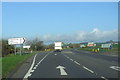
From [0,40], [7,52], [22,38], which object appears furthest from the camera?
[7,52]

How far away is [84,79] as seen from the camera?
12016 mm

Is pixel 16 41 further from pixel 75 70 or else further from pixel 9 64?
pixel 75 70

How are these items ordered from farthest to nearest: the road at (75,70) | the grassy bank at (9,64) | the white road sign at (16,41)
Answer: the white road sign at (16,41) → the grassy bank at (9,64) → the road at (75,70)

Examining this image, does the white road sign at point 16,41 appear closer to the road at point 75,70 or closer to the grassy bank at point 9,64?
the grassy bank at point 9,64

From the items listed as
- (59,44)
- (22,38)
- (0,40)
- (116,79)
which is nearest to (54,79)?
(116,79)

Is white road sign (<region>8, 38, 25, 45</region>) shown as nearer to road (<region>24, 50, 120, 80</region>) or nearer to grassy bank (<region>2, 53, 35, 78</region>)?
grassy bank (<region>2, 53, 35, 78</region>)

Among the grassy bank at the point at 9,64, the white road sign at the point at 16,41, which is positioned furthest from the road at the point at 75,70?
the white road sign at the point at 16,41

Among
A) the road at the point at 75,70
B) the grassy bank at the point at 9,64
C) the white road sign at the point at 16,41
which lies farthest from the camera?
the white road sign at the point at 16,41

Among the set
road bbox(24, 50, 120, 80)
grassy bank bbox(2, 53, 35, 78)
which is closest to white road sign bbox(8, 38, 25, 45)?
grassy bank bbox(2, 53, 35, 78)

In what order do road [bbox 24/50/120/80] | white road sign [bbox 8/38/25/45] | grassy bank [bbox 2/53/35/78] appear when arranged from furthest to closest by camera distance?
white road sign [bbox 8/38/25/45], grassy bank [bbox 2/53/35/78], road [bbox 24/50/120/80]

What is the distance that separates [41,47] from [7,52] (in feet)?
183

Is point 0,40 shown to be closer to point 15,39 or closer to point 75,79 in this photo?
point 15,39

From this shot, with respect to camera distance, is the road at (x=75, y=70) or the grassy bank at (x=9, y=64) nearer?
the road at (x=75, y=70)

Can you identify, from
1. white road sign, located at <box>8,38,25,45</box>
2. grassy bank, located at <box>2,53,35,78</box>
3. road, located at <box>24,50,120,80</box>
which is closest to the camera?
road, located at <box>24,50,120,80</box>
